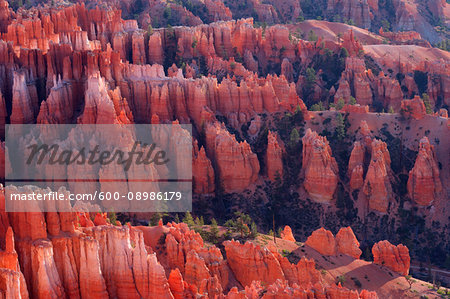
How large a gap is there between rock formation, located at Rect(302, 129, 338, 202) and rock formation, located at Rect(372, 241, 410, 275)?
46.0 ft

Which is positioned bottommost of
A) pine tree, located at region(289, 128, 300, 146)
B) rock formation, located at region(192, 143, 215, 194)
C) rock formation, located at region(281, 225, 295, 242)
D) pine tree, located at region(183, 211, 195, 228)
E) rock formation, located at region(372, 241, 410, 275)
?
rock formation, located at region(372, 241, 410, 275)

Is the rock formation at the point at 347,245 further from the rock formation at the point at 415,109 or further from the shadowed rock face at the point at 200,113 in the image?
the rock formation at the point at 415,109

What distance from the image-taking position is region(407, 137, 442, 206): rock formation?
250 ft

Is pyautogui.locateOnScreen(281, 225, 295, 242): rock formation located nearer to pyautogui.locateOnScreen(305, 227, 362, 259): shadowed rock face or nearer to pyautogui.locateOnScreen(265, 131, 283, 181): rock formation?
pyautogui.locateOnScreen(305, 227, 362, 259): shadowed rock face

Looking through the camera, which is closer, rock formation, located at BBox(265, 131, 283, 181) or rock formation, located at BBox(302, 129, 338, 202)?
rock formation, located at BBox(302, 129, 338, 202)

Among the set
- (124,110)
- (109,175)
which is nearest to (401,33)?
(124,110)

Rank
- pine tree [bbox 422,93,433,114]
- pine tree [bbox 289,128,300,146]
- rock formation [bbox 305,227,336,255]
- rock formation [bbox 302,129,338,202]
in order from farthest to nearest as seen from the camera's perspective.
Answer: pine tree [bbox 422,93,433,114] < pine tree [bbox 289,128,300,146] < rock formation [bbox 302,129,338,202] < rock formation [bbox 305,227,336,255]

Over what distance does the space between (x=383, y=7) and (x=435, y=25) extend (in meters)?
9.48

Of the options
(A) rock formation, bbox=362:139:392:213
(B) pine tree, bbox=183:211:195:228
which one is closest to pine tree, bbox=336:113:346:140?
(A) rock formation, bbox=362:139:392:213

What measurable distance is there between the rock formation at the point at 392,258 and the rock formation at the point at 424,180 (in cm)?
1402

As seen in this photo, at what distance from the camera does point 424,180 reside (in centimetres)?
7625

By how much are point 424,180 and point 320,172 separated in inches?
345

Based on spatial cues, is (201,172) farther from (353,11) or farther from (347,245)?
(353,11)

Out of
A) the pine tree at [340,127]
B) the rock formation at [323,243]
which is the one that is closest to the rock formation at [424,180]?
the pine tree at [340,127]
